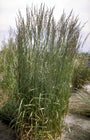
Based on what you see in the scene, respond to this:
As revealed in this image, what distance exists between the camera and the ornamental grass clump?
1.56 meters

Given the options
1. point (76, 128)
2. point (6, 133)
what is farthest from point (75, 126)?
point (6, 133)

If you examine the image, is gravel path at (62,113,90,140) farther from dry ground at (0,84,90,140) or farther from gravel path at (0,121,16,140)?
gravel path at (0,121,16,140)

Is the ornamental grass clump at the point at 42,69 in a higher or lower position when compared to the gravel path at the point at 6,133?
higher

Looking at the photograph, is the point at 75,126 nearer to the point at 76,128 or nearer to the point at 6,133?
the point at 76,128

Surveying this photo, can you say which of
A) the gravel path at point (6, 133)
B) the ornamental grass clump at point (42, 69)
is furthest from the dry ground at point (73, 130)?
the ornamental grass clump at point (42, 69)

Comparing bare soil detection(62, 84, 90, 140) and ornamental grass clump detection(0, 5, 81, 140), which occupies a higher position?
ornamental grass clump detection(0, 5, 81, 140)

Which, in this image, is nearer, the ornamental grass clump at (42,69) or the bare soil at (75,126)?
the ornamental grass clump at (42,69)

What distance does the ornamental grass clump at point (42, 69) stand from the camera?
1.56 metres

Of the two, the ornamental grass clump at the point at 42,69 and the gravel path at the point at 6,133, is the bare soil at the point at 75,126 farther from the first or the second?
the gravel path at the point at 6,133

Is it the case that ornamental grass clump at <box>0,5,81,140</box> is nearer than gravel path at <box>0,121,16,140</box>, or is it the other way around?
ornamental grass clump at <box>0,5,81,140</box>

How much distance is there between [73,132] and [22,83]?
100cm

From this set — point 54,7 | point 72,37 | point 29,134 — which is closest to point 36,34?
point 54,7

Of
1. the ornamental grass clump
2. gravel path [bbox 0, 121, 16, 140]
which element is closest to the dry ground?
gravel path [bbox 0, 121, 16, 140]

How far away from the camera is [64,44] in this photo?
1767 mm
